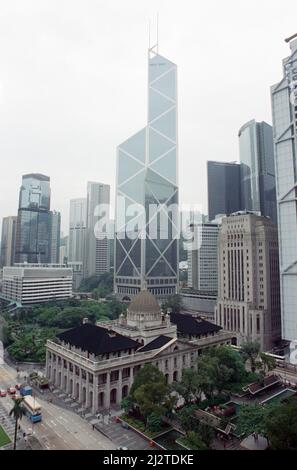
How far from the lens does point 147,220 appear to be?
618 ft

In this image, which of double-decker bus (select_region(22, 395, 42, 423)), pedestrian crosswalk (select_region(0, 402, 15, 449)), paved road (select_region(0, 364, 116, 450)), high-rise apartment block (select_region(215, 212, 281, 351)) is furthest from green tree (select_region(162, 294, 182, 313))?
pedestrian crosswalk (select_region(0, 402, 15, 449))

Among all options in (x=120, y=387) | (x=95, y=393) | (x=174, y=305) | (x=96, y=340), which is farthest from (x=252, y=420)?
(x=174, y=305)

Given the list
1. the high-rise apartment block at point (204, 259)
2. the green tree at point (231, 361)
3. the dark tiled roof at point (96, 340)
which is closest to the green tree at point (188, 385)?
the green tree at point (231, 361)

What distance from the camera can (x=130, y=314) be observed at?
72.0 meters

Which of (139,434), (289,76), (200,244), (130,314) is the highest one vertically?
(289,76)

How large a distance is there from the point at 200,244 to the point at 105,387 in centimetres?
13776

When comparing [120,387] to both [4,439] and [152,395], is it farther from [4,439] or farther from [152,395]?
[4,439]

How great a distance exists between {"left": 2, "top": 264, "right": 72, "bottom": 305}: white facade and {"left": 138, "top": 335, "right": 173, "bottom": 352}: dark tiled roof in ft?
331

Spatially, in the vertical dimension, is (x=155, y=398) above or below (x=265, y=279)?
below

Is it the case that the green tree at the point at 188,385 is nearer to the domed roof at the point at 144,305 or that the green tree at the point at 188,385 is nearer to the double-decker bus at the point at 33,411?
the double-decker bus at the point at 33,411

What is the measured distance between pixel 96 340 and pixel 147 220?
431ft

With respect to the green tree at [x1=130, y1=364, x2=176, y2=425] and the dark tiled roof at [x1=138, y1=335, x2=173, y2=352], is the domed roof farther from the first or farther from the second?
the green tree at [x1=130, y1=364, x2=176, y2=425]
